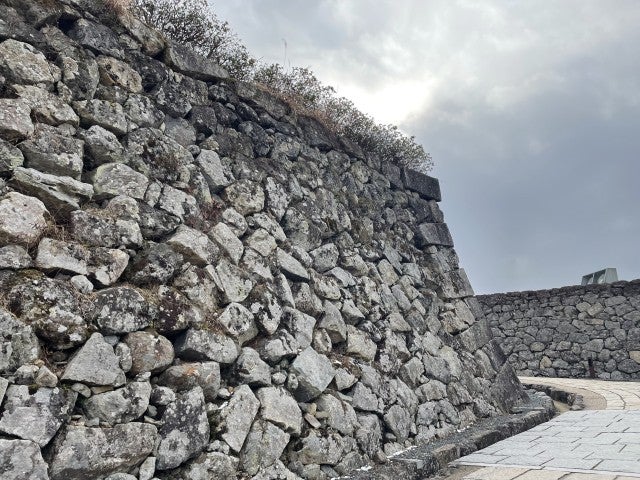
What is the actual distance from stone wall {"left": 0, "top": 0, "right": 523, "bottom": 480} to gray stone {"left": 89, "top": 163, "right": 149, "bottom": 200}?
1 cm

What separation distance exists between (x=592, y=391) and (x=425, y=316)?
516 centimetres

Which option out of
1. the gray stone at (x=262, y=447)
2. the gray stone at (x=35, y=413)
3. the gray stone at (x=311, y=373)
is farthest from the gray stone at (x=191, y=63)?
the gray stone at (x=262, y=447)

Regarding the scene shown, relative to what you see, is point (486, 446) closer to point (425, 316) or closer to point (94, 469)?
point (425, 316)

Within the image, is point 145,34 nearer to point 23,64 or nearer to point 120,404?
point 23,64

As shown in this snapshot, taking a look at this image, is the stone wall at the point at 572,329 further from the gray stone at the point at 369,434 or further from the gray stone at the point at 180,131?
the gray stone at the point at 180,131

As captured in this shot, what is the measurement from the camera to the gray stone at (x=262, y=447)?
11.0 feet

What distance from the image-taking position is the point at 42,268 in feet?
9.68

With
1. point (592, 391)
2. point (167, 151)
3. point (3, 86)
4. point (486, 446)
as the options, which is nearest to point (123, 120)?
point (167, 151)

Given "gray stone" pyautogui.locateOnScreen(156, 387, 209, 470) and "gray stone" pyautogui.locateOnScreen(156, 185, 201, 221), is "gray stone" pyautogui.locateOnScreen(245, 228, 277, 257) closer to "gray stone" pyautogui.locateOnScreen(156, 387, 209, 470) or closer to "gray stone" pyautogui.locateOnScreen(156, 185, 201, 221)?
"gray stone" pyautogui.locateOnScreen(156, 185, 201, 221)

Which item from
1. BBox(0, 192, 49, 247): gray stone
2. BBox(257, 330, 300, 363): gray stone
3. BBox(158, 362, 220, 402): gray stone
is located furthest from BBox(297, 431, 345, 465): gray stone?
BBox(0, 192, 49, 247): gray stone

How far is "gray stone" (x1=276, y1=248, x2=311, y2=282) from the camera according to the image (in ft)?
15.2

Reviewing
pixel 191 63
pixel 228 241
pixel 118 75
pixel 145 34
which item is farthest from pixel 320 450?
pixel 145 34

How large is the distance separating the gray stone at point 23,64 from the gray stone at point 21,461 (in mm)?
2441

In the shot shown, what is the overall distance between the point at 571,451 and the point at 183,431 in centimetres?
372
